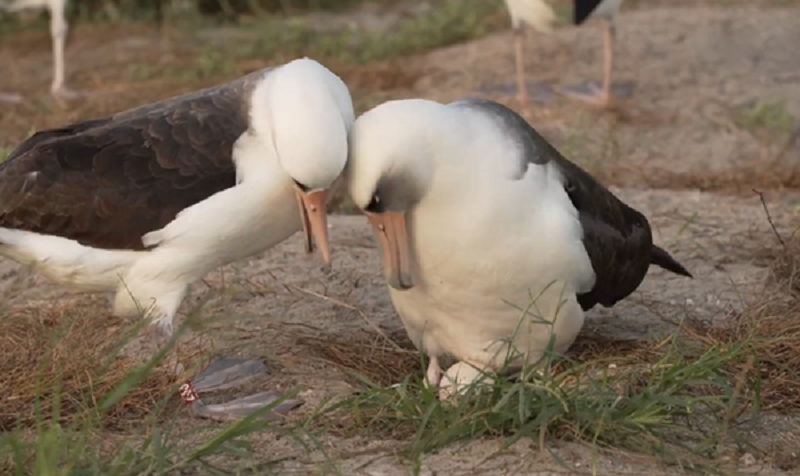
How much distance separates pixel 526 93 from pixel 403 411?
5.43m

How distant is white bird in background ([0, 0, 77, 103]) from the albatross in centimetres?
494

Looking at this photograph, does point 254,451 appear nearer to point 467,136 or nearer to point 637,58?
point 467,136

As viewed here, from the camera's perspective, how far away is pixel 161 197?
4004 mm

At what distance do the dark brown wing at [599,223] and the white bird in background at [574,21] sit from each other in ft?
14.2

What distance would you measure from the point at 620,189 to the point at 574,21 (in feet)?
8.04

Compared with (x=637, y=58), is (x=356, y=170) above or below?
above

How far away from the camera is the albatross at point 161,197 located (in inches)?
153

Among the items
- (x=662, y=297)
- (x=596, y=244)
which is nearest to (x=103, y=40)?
(x=662, y=297)

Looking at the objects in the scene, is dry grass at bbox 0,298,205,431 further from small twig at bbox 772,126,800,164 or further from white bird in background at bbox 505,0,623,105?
white bird in background at bbox 505,0,623,105

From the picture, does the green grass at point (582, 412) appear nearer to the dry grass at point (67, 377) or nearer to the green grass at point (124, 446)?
the green grass at point (124, 446)

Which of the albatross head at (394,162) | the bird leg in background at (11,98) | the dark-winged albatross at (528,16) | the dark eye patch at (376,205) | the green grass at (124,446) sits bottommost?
the bird leg in background at (11,98)

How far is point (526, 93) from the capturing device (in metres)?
8.66

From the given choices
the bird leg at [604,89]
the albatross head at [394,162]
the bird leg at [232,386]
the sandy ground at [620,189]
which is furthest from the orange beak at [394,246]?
the bird leg at [604,89]

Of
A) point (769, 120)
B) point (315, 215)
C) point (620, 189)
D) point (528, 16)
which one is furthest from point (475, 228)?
point (528, 16)
